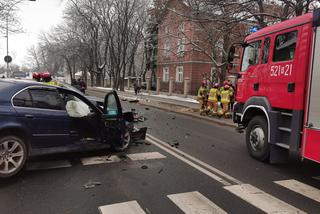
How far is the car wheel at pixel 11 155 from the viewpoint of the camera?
509cm

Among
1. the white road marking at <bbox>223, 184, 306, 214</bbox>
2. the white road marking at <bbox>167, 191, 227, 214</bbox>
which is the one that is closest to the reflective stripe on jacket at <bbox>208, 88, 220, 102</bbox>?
the white road marking at <bbox>223, 184, 306, 214</bbox>

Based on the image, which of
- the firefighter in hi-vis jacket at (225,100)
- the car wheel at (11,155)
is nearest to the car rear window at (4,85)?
the car wheel at (11,155)

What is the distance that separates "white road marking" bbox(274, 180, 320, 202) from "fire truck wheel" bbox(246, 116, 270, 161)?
120cm

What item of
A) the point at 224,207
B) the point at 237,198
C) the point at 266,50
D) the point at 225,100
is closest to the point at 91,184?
the point at 224,207

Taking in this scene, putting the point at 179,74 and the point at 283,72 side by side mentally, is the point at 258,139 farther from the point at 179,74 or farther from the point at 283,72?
the point at 179,74

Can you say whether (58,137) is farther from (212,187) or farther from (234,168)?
(234,168)

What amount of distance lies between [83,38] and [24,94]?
4655 centimetres

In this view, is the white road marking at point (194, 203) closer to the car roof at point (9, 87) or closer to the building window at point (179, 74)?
the car roof at point (9, 87)

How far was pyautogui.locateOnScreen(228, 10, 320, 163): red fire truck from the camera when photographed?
206 inches

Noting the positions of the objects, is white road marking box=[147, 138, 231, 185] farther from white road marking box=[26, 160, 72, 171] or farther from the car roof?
the car roof

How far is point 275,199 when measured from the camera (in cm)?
466

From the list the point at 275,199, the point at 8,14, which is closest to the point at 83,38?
the point at 8,14

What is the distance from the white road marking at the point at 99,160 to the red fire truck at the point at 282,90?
3091 mm

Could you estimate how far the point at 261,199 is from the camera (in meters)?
4.63
